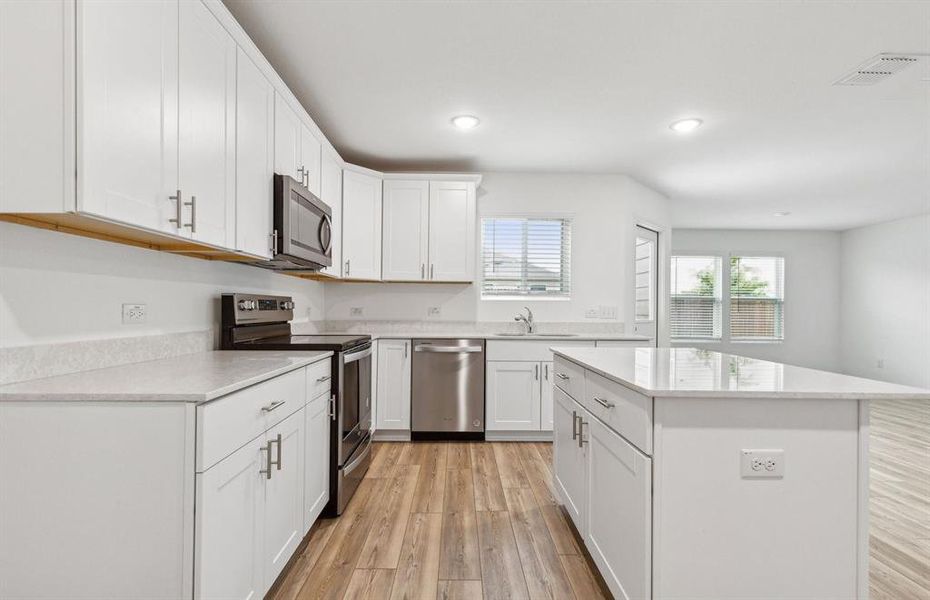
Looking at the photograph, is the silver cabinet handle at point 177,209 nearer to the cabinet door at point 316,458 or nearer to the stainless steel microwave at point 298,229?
the stainless steel microwave at point 298,229

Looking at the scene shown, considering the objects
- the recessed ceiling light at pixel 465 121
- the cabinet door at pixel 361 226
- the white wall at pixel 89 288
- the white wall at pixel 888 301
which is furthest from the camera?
the white wall at pixel 888 301

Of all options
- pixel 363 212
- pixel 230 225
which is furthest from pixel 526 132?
pixel 230 225

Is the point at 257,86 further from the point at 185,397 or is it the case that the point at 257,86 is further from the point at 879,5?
the point at 879,5

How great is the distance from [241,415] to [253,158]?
1.27 metres

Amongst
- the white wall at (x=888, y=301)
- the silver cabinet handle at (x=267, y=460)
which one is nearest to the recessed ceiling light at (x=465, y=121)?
the silver cabinet handle at (x=267, y=460)

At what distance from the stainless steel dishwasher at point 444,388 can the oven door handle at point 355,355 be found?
2.89 ft

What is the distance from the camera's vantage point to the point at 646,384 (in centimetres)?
146

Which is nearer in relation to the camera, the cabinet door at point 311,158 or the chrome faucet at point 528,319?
the cabinet door at point 311,158

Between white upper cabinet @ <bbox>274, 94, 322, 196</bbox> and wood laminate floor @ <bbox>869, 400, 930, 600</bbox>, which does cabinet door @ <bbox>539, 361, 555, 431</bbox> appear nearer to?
wood laminate floor @ <bbox>869, 400, 930, 600</bbox>

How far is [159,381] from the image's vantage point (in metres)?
1.38

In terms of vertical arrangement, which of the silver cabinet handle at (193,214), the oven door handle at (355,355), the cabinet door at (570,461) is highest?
the silver cabinet handle at (193,214)

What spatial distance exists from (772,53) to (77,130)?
3.00 metres

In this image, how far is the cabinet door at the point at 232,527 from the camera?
122cm

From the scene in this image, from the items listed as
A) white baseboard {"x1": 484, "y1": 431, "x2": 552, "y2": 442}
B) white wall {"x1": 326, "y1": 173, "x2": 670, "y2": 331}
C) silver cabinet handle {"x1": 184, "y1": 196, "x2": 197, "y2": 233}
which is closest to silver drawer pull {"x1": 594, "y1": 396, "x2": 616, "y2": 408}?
silver cabinet handle {"x1": 184, "y1": 196, "x2": 197, "y2": 233}
